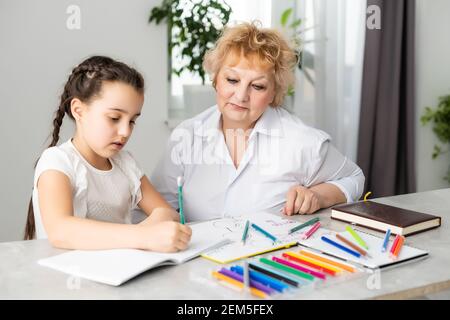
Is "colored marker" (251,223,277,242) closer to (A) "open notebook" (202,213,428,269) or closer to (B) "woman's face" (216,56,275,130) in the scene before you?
(A) "open notebook" (202,213,428,269)

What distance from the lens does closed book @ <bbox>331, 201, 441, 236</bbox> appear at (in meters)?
1.46

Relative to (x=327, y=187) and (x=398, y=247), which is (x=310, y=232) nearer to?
(x=398, y=247)

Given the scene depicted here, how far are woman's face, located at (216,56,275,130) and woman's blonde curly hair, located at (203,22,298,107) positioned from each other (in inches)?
1.0

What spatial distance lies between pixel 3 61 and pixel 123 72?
1.57m

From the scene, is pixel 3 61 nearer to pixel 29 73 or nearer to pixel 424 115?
pixel 29 73

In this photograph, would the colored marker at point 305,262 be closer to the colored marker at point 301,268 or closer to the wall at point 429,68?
the colored marker at point 301,268

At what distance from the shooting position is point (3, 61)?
9.31 ft

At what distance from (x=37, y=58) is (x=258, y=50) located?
148cm

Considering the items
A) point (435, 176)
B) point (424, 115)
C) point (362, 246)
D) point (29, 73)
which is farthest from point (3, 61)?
point (435, 176)

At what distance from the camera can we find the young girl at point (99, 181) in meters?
1.25

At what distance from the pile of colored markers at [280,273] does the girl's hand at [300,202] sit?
0.40m

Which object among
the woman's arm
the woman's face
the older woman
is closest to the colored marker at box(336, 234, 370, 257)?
the woman's arm

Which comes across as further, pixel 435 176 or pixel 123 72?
pixel 435 176
